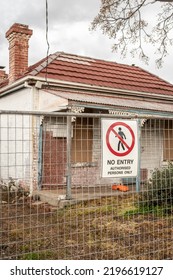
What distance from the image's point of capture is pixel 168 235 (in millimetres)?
5875

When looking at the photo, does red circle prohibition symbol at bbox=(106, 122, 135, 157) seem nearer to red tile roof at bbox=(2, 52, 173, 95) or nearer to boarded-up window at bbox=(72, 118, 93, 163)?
boarded-up window at bbox=(72, 118, 93, 163)

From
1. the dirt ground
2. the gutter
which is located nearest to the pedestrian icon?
the dirt ground

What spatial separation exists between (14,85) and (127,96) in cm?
438

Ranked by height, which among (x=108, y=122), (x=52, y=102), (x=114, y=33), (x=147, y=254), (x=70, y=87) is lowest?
(x=147, y=254)

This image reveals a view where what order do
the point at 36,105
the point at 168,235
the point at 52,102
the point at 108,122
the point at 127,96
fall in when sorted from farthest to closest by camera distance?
the point at 127,96
the point at 36,105
the point at 52,102
the point at 168,235
the point at 108,122

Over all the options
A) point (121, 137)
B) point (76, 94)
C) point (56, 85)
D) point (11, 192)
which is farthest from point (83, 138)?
point (121, 137)

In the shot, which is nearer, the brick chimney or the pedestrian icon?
the pedestrian icon

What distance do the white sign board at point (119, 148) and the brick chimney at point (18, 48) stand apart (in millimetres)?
9749

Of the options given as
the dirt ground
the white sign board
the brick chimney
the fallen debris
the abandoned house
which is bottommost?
the dirt ground

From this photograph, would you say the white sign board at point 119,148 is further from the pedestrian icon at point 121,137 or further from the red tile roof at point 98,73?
the red tile roof at point 98,73

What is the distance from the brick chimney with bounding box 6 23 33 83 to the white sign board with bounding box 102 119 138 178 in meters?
9.75

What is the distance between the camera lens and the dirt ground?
195 inches
